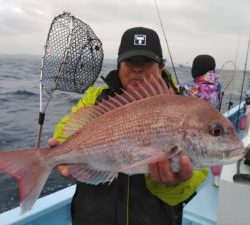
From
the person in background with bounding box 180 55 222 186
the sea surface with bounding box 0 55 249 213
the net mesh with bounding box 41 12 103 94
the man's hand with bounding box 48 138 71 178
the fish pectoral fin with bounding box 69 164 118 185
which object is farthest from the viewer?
the person in background with bounding box 180 55 222 186

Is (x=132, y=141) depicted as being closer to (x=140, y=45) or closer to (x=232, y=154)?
(x=232, y=154)

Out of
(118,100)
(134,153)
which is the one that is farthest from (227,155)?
(118,100)

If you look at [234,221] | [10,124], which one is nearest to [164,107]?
[234,221]

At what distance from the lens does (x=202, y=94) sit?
616cm

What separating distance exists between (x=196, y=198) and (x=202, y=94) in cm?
262

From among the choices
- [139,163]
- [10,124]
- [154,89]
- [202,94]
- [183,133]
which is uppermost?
[154,89]

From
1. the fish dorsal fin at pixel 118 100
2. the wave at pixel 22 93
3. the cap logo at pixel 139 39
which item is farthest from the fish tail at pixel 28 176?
the wave at pixel 22 93

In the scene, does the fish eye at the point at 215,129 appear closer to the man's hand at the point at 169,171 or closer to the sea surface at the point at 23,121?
the man's hand at the point at 169,171

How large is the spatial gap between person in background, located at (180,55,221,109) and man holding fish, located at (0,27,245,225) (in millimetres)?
3733

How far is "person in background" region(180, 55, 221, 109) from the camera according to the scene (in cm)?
617

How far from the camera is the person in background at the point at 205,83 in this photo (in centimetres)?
617

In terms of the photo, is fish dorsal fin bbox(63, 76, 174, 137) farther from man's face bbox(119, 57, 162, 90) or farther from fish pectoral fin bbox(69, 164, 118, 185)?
man's face bbox(119, 57, 162, 90)

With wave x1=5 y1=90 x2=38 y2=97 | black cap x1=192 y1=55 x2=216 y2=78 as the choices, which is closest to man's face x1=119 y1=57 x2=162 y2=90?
black cap x1=192 y1=55 x2=216 y2=78

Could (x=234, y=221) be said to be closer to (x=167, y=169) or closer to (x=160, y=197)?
(x=160, y=197)
